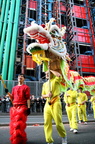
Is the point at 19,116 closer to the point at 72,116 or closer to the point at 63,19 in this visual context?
the point at 72,116

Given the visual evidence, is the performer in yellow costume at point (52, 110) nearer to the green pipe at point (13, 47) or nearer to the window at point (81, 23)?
the green pipe at point (13, 47)

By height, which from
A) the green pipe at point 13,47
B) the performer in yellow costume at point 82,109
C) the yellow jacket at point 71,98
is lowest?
the performer in yellow costume at point 82,109

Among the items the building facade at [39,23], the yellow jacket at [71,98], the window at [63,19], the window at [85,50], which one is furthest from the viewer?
the window at [63,19]

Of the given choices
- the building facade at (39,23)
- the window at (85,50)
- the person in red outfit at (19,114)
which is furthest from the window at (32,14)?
the person in red outfit at (19,114)

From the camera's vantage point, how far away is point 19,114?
3344mm

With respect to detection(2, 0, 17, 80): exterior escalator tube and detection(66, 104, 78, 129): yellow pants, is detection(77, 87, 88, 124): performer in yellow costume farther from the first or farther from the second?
detection(2, 0, 17, 80): exterior escalator tube

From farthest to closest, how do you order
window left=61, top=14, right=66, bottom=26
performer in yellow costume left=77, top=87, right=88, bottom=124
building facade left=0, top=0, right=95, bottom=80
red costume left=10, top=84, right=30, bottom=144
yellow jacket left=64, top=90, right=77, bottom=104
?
window left=61, top=14, right=66, bottom=26 → building facade left=0, top=0, right=95, bottom=80 → performer in yellow costume left=77, top=87, right=88, bottom=124 → yellow jacket left=64, top=90, right=77, bottom=104 → red costume left=10, top=84, right=30, bottom=144

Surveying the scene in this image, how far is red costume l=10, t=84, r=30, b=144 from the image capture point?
315 cm

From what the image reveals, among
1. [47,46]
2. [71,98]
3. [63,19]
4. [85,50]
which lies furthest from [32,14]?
[47,46]

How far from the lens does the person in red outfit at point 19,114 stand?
3.15 metres

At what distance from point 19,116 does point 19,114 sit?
0.05 m

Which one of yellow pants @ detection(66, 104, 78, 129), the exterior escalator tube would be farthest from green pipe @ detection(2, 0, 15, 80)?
yellow pants @ detection(66, 104, 78, 129)

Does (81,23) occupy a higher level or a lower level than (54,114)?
higher

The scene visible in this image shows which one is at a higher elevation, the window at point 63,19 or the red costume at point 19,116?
the window at point 63,19
